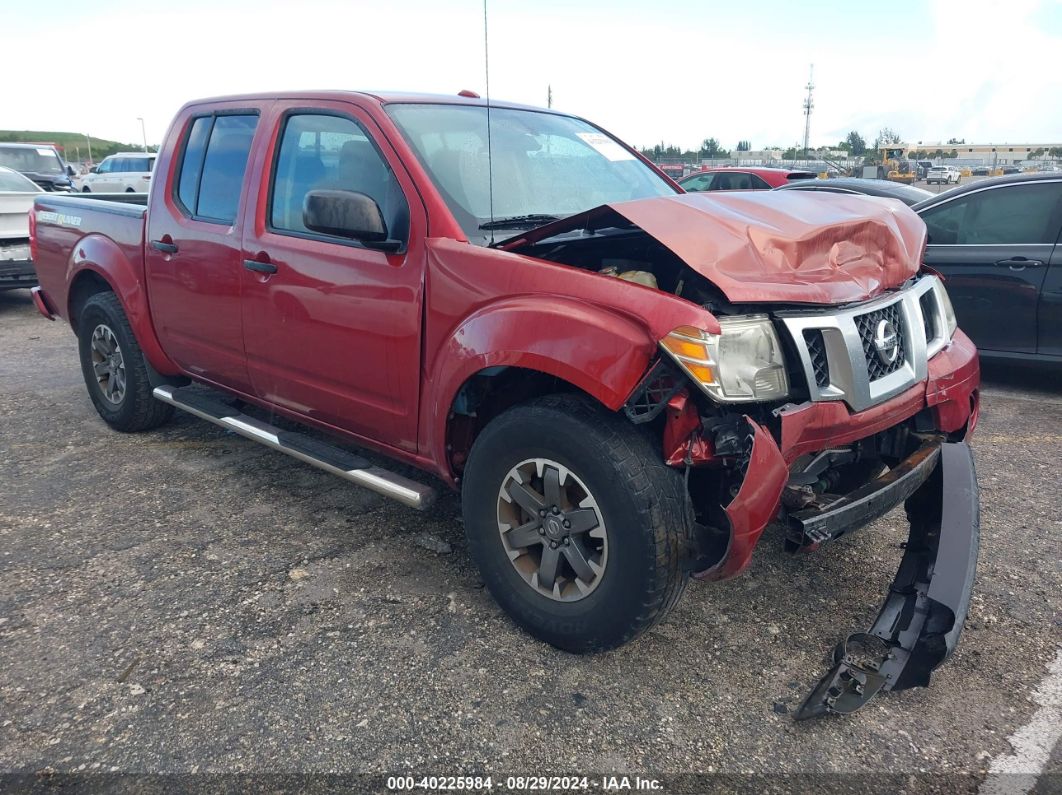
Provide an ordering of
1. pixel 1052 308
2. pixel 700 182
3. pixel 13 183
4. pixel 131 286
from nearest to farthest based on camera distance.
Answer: pixel 131 286 → pixel 1052 308 → pixel 13 183 → pixel 700 182

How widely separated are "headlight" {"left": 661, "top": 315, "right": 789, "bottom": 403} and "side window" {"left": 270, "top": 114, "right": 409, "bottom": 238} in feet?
4.10

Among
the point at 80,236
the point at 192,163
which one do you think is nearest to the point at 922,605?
the point at 192,163

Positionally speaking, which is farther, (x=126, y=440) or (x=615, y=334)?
(x=126, y=440)

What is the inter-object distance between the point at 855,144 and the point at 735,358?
72.5 m

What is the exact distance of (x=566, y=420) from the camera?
8.19ft

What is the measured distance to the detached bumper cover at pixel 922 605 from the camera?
7.85ft

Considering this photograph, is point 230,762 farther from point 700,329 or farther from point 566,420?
point 700,329

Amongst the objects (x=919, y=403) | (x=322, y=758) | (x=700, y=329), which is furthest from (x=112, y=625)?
(x=919, y=403)

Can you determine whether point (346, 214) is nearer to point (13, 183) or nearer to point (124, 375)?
point (124, 375)

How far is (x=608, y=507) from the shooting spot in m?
2.42

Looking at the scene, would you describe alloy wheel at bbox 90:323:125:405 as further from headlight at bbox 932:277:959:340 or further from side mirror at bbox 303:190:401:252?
headlight at bbox 932:277:959:340

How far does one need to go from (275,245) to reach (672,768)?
8.33 ft

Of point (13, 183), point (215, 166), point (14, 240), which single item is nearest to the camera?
point (215, 166)

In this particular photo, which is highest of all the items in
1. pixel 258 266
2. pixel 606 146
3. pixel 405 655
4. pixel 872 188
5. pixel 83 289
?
pixel 606 146
